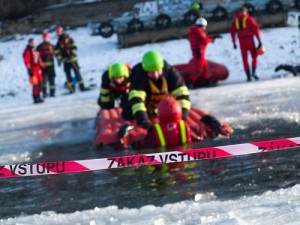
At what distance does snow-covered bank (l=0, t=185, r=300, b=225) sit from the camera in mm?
3965

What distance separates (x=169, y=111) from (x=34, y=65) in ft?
26.0

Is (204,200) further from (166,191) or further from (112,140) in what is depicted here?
(112,140)

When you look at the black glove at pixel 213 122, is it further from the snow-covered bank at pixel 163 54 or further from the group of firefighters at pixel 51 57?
the group of firefighters at pixel 51 57

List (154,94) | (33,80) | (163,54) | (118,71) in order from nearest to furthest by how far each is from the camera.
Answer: (154,94)
(118,71)
(33,80)
(163,54)

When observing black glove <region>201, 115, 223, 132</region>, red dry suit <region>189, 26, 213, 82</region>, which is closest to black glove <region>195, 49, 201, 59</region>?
red dry suit <region>189, 26, 213, 82</region>

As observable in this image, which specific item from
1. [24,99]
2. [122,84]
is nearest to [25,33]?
[24,99]

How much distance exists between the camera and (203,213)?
4.31m

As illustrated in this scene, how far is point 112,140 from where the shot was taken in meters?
7.95

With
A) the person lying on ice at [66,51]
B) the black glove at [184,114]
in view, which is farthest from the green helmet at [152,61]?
the person lying on ice at [66,51]

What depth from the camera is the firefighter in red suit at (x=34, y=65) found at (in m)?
14.3

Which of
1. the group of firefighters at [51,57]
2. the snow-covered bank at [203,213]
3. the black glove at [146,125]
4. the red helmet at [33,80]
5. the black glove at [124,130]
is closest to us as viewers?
the snow-covered bank at [203,213]

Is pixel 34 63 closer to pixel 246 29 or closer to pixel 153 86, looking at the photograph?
pixel 246 29

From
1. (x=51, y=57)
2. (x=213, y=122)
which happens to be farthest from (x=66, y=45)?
(x=213, y=122)

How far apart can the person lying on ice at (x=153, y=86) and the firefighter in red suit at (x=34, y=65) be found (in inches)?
254
